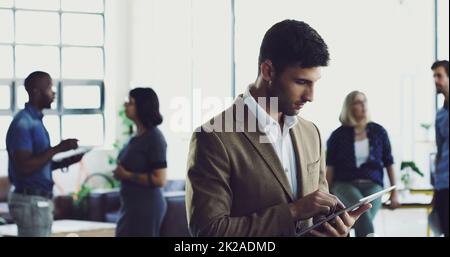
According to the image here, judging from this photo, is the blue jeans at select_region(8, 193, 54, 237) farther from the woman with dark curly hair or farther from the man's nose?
the man's nose

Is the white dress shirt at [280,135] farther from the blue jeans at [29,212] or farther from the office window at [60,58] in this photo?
the office window at [60,58]

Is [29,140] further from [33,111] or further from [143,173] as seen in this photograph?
[143,173]

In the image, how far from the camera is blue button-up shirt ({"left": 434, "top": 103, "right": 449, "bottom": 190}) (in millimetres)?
3799

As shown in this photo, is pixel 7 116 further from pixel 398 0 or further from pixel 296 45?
pixel 296 45

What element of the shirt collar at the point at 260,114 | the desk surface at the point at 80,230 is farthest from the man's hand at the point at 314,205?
the desk surface at the point at 80,230

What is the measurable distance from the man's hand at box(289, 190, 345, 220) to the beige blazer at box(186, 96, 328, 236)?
0.05 ft

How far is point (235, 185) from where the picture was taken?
1.44 meters

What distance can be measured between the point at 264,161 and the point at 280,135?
10cm

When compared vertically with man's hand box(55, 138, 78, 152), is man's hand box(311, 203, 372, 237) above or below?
below

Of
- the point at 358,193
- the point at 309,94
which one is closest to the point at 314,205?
the point at 309,94

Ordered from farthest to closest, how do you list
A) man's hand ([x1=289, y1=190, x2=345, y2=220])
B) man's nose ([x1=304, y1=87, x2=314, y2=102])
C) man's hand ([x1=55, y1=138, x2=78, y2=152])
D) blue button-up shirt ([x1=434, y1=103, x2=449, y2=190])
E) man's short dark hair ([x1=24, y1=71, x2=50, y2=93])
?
blue button-up shirt ([x1=434, y1=103, x2=449, y2=190]) < man's short dark hair ([x1=24, y1=71, x2=50, y2=93]) < man's hand ([x1=55, y1=138, x2=78, y2=152]) < man's nose ([x1=304, y1=87, x2=314, y2=102]) < man's hand ([x1=289, y1=190, x2=345, y2=220])

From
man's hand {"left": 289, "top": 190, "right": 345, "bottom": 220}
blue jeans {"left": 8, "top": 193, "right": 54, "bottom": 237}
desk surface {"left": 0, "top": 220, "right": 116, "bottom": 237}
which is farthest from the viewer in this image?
desk surface {"left": 0, "top": 220, "right": 116, "bottom": 237}

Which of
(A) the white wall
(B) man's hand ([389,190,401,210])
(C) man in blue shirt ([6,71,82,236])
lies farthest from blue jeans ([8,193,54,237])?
(A) the white wall

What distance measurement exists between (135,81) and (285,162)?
292 inches
